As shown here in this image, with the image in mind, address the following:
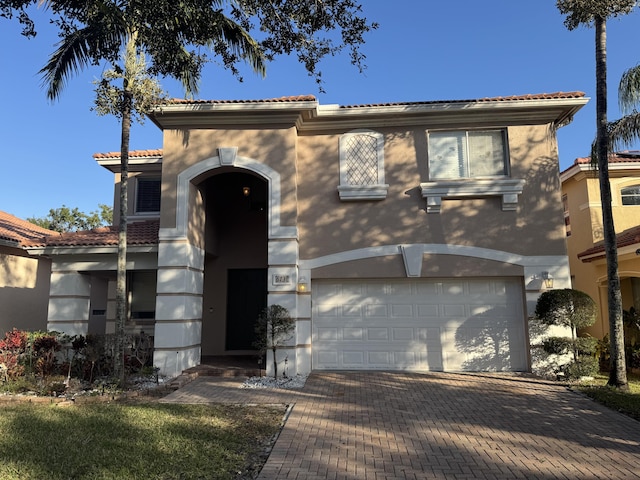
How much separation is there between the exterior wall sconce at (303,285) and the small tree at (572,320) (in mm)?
5501

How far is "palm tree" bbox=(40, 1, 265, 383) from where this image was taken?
22.8 feet

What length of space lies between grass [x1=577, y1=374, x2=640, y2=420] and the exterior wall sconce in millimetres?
6204

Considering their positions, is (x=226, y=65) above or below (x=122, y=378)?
above

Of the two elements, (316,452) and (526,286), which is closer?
(316,452)

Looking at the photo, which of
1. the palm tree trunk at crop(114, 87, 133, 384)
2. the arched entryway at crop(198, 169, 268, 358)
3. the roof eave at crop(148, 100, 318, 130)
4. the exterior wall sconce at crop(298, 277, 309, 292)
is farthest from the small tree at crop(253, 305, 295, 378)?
the roof eave at crop(148, 100, 318, 130)

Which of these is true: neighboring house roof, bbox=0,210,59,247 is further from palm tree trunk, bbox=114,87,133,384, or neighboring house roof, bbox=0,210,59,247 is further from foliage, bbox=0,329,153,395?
palm tree trunk, bbox=114,87,133,384

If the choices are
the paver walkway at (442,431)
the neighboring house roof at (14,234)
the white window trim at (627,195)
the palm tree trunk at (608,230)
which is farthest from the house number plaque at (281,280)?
the white window trim at (627,195)

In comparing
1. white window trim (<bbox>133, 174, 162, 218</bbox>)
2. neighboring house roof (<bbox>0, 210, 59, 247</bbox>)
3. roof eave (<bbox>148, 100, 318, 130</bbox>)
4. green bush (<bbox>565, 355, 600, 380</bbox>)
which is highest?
roof eave (<bbox>148, 100, 318, 130</bbox>)

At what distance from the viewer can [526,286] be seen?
417 inches

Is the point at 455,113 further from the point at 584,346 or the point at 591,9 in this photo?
the point at 584,346

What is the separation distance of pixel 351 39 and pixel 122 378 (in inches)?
312

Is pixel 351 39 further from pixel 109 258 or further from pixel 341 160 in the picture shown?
pixel 109 258

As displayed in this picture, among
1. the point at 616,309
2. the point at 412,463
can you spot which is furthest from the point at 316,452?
the point at 616,309

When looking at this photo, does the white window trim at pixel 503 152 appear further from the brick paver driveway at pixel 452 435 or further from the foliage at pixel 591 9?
the brick paver driveway at pixel 452 435
